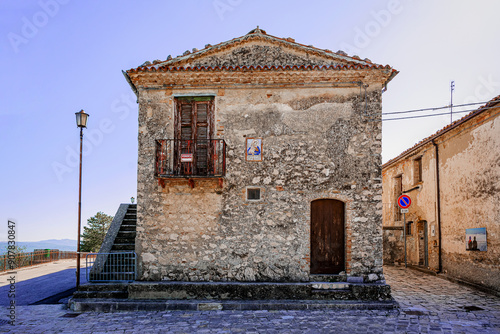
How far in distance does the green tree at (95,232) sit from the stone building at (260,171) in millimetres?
26870

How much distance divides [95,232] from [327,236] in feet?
99.0

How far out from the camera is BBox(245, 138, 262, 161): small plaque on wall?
32.0 ft

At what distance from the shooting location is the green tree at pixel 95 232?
33.7 meters

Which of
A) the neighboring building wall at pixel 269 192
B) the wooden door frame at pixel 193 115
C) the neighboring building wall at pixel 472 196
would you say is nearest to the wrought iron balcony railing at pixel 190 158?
the wooden door frame at pixel 193 115

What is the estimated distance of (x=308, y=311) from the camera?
8.55 metres

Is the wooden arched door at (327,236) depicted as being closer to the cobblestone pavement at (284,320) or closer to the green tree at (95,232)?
the cobblestone pavement at (284,320)

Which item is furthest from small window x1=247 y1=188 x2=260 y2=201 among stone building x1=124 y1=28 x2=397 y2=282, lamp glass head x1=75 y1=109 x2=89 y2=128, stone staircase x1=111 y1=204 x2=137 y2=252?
lamp glass head x1=75 y1=109 x2=89 y2=128

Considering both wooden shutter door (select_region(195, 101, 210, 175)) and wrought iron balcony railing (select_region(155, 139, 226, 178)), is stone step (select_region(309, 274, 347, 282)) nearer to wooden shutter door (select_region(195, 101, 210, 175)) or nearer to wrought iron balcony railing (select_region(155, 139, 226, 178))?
wrought iron balcony railing (select_region(155, 139, 226, 178))

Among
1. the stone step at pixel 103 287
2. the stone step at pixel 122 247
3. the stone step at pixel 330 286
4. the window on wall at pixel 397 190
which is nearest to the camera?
the stone step at pixel 330 286

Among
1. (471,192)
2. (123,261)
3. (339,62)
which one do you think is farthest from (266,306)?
(471,192)

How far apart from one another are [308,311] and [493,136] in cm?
721

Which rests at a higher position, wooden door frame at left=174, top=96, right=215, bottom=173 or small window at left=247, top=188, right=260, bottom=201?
wooden door frame at left=174, top=96, right=215, bottom=173

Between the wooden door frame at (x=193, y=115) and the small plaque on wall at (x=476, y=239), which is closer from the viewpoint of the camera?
the wooden door frame at (x=193, y=115)

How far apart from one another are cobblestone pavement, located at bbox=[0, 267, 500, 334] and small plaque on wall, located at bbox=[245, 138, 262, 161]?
3.77 meters
